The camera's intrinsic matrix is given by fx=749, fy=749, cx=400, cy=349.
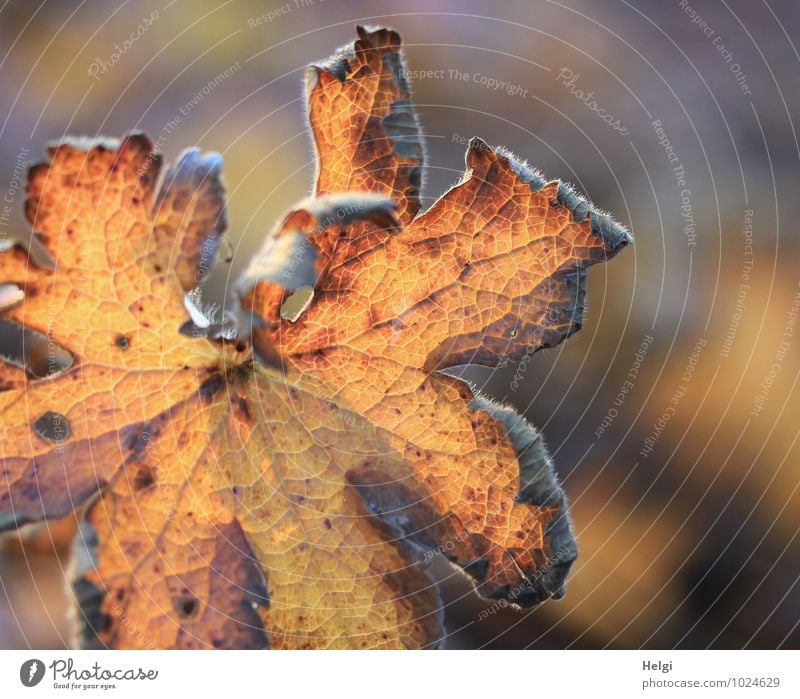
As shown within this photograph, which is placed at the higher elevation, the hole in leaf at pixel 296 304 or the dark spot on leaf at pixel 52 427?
the hole in leaf at pixel 296 304

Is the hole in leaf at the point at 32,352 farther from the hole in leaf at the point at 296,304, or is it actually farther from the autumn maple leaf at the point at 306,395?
the hole in leaf at the point at 296,304

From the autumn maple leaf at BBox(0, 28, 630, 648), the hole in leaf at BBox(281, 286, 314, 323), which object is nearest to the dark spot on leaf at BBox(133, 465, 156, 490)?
the autumn maple leaf at BBox(0, 28, 630, 648)

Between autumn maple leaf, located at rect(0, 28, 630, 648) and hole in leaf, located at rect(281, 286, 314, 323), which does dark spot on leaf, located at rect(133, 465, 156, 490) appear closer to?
autumn maple leaf, located at rect(0, 28, 630, 648)

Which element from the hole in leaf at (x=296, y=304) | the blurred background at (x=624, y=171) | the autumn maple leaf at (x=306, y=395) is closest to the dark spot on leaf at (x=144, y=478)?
the autumn maple leaf at (x=306, y=395)
